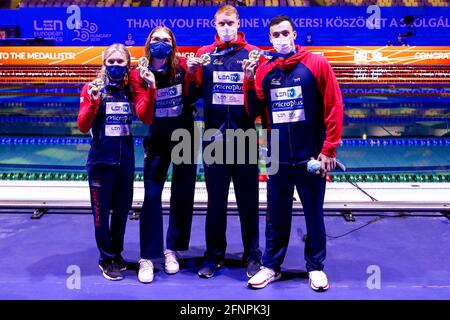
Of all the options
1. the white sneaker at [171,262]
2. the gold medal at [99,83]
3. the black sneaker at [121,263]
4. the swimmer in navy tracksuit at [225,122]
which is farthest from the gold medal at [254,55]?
the black sneaker at [121,263]

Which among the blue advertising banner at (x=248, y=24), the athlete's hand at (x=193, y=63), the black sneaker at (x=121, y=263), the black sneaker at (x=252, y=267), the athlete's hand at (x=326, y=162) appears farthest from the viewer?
the blue advertising banner at (x=248, y=24)

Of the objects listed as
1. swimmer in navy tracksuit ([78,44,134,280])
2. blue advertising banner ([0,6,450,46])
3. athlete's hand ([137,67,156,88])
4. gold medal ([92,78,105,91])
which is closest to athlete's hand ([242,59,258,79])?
athlete's hand ([137,67,156,88])

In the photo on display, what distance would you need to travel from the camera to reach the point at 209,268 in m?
3.22

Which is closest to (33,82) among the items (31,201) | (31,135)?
(31,135)

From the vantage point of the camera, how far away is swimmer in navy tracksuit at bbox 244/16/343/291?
2920mm

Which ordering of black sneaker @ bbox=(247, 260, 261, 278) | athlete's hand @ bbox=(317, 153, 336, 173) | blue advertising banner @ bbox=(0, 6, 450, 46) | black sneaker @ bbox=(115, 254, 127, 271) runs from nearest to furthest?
athlete's hand @ bbox=(317, 153, 336, 173), black sneaker @ bbox=(247, 260, 261, 278), black sneaker @ bbox=(115, 254, 127, 271), blue advertising banner @ bbox=(0, 6, 450, 46)

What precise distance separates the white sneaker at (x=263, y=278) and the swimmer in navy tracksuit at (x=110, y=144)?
74 centimetres

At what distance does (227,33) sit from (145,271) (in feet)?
4.48

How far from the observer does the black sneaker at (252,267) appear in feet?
10.4

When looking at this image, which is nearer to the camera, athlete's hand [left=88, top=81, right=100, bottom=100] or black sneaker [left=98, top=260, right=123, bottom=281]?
athlete's hand [left=88, top=81, right=100, bottom=100]

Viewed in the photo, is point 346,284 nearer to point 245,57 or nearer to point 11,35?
point 245,57

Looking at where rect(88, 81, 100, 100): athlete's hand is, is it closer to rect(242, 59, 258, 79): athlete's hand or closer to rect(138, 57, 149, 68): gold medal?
rect(138, 57, 149, 68): gold medal

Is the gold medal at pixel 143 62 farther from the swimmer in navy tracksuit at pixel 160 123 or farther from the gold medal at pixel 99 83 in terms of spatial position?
the gold medal at pixel 99 83
